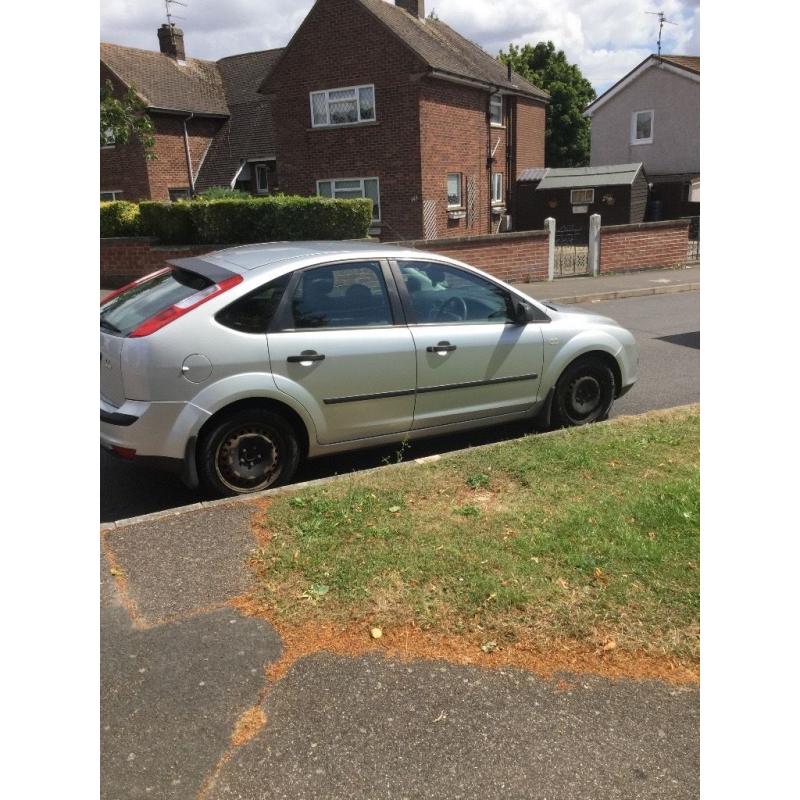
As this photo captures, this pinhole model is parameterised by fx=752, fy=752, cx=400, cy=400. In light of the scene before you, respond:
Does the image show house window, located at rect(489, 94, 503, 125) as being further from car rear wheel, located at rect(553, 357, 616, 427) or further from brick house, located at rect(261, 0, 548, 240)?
car rear wheel, located at rect(553, 357, 616, 427)

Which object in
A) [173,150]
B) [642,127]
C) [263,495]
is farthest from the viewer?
[642,127]

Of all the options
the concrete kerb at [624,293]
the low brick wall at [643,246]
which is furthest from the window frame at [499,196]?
the concrete kerb at [624,293]

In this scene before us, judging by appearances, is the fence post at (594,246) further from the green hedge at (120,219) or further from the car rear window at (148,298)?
the car rear window at (148,298)

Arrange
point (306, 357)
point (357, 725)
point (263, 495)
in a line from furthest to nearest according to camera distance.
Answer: point (306, 357) → point (263, 495) → point (357, 725)

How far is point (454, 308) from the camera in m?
5.52

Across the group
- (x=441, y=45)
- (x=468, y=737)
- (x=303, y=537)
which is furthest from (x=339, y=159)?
(x=468, y=737)

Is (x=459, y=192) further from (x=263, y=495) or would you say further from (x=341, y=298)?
(x=263, y=495)

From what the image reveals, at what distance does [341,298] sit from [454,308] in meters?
0.92

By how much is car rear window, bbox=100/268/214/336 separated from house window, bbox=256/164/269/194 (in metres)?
24.0

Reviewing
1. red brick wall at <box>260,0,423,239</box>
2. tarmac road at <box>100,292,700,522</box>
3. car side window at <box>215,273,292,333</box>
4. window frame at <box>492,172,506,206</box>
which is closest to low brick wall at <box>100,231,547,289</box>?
tarmac road at <box>100,292,700,522</box>

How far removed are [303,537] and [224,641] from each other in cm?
93

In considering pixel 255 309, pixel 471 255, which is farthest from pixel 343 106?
pixel 255 309

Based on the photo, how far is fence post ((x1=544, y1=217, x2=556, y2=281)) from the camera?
707 inches

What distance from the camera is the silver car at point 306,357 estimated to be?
4.51m
